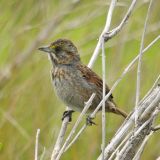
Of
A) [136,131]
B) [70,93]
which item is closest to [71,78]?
[70,93]

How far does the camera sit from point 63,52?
5.48 metres

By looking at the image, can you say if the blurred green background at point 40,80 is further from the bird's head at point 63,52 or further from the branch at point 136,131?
the branch at point 136,131

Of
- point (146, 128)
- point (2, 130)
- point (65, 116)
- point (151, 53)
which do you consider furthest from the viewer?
point (151, 53)

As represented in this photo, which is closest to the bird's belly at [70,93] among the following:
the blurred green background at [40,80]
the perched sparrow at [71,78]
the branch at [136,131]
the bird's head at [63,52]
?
the perched sparrow at [71,78]

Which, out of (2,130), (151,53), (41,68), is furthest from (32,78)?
(151,53)

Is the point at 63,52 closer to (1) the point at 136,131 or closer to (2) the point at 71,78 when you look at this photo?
(2) the point at 71,78

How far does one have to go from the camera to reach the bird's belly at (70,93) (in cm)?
535

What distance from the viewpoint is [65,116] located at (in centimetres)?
516

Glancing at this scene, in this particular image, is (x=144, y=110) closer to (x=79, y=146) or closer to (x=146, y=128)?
(x=146, y=128)

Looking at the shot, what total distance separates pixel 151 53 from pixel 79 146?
191 cm

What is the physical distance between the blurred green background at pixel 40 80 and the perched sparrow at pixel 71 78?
0.33m

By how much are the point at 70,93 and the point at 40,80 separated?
57 cm

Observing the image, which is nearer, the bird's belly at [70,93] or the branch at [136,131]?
the branch at [136,131]

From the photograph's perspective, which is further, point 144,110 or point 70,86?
point 70,86
